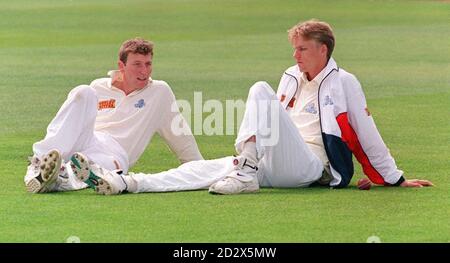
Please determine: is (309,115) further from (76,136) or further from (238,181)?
(76,136)

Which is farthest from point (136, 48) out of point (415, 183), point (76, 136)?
point (415, 183)

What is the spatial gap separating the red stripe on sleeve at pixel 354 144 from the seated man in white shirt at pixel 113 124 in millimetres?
1285

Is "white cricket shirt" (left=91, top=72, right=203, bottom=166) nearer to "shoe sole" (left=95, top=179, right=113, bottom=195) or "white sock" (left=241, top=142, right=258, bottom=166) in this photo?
"shoe sole" (left=95, top=179, right=113, bottom=195)

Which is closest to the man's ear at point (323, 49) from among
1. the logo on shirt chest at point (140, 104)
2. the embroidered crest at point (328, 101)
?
the embroidered crest at point (328, 101)

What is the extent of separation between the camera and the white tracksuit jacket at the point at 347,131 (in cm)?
968

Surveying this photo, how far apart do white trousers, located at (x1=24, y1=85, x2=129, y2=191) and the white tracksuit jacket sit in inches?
59.2

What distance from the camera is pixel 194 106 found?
15.3m

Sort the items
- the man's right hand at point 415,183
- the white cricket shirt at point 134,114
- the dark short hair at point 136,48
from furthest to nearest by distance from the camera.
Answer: the white cricket shirt at point 134,114 → the dark short hair at point 136,48 → the man's right hand at point 415,183

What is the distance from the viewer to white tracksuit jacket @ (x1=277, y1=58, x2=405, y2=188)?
968 cm

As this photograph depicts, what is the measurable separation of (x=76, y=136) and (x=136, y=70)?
81cm

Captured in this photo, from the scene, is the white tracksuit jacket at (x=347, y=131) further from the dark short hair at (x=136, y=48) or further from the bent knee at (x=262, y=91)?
the dark short hair at (x=136, y=48)

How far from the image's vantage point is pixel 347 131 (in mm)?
9711
